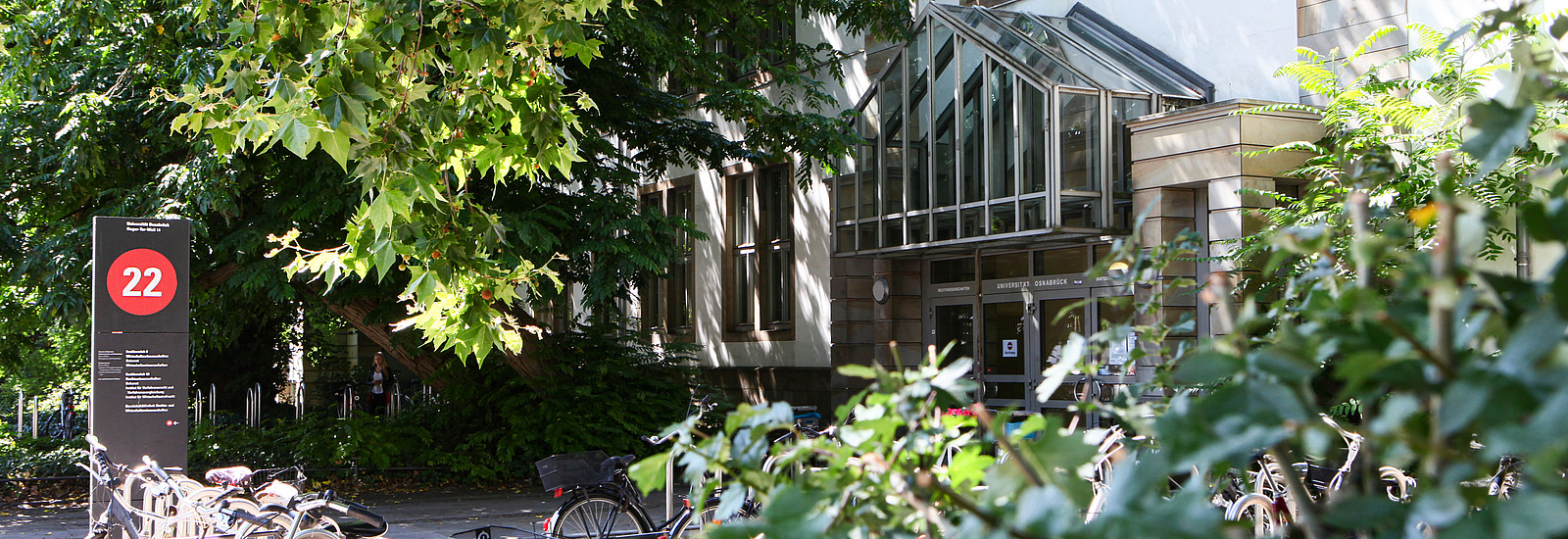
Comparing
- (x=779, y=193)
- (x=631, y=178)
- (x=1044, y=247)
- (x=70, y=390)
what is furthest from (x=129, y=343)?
(x=70, y=390)

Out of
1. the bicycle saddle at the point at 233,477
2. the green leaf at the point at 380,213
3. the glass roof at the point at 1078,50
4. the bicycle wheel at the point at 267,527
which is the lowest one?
the bicycle wheel at the point at 267,527

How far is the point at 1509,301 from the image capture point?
1083 mm

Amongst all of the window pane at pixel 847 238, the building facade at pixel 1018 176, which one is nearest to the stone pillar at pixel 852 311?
the building facade at pixel 1018 176

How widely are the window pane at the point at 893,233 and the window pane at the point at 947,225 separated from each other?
85cm

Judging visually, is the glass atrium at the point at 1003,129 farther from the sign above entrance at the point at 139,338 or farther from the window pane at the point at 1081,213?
the sign above entrance at the point at 139,338

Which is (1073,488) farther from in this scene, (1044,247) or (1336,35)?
(1044,247)

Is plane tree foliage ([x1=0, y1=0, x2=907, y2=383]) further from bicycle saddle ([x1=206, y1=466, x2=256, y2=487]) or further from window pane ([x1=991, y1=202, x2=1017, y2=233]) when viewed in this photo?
window pane ([x1=991, y1=202, x2=1017, y2=233])

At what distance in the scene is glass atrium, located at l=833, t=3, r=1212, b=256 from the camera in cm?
1375

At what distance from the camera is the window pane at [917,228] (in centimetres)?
1585

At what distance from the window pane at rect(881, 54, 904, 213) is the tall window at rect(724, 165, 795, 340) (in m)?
3.55

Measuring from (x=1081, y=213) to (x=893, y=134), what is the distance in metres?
3.31

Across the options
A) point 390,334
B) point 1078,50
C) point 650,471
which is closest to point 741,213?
point 1078,50

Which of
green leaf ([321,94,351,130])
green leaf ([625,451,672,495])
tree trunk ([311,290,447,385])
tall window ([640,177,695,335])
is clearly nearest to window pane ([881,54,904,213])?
tree trunk ([311,290,447,385])

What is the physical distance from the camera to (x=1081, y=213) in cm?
1385
